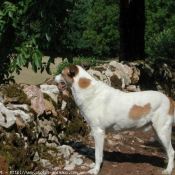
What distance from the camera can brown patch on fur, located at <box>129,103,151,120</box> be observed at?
5.78 meters

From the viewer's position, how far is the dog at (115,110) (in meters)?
5.78

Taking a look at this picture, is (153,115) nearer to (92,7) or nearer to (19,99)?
→ (19,99)

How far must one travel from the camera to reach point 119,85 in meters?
8.93

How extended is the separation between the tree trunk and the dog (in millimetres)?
5059

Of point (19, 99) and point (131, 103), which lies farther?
point (19, 99)

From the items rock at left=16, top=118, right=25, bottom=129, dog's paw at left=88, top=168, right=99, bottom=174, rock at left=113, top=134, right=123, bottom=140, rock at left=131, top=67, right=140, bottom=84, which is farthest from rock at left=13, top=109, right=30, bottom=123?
rock at left=131, top=67, right=140, bottom=84

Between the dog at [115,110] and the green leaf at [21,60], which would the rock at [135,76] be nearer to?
the dog at [115,110]

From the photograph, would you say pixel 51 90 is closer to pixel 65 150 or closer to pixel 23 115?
pixel 65 150

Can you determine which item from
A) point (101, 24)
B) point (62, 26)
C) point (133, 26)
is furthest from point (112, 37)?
→ point (62, 26)

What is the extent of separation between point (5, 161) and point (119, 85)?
4449 mm

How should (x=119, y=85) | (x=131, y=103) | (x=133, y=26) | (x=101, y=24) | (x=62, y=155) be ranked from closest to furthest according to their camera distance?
(x=131, y=103) < (x=62, y=155) < (x=119, y=85) < (x=133, y=26) < (x=101, y=24)

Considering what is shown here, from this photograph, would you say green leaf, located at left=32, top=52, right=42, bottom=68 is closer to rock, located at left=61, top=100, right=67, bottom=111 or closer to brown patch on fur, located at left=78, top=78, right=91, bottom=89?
brown patch on fur, located at left=78, top=78, right=91, bottom=89

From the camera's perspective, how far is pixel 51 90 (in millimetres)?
7145

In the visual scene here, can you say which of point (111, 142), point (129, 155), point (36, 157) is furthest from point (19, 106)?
point (129, 155)
